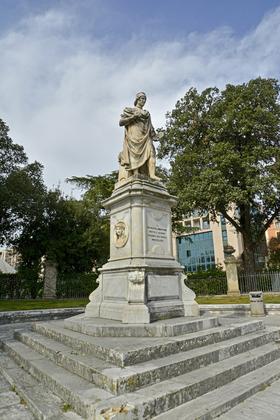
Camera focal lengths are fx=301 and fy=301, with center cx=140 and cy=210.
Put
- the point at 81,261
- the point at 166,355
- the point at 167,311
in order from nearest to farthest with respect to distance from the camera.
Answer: the point at 166,355, the point at 167,311, the point at 81,261

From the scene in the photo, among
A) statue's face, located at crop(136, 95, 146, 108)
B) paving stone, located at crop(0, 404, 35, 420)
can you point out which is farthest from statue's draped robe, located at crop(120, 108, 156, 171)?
paving stone, located at crop(0, 404, 35, 420)

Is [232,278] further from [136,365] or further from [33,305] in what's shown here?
[136,365]

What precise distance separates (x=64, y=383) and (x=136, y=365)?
910mm

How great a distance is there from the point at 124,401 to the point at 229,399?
1303 millimetres

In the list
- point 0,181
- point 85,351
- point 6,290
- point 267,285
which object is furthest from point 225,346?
point 0,181

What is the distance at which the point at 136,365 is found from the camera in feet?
12.7

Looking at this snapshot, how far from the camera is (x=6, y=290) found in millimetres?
23016

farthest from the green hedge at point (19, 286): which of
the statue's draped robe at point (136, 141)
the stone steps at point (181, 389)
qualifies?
the stone steps at point (181, 389)

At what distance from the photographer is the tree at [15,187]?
79.3ft

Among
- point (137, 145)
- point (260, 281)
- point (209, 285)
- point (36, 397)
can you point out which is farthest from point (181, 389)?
point (209, 285)

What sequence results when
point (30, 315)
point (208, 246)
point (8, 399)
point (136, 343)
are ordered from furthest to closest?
point (208, 246) → point (30, 315) → point (136, 343) → point (8, 399)

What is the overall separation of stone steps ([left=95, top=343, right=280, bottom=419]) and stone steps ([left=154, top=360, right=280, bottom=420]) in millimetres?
60

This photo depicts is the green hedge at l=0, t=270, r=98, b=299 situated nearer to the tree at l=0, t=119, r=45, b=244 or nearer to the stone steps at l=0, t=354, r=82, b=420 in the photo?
the tree at l=0, t=119, r=45, b=244

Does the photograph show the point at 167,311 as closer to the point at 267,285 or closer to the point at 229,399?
the point at 229,399
